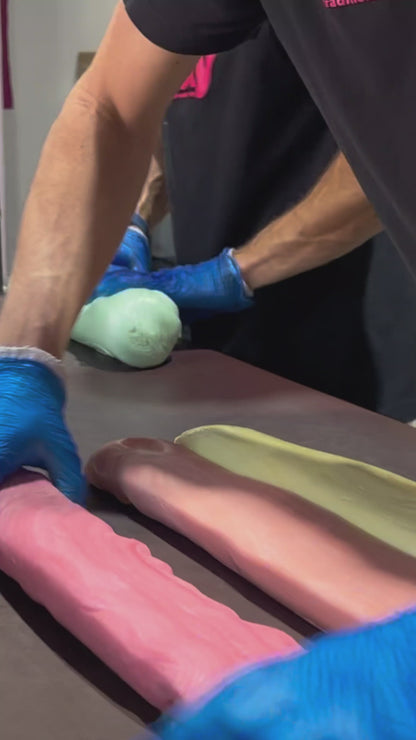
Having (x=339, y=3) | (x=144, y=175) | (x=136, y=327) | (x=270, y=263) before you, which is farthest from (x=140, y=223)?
(x=339, y=3)

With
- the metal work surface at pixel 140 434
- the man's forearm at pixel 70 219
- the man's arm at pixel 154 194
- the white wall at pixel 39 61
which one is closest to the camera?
the metal work surface at pixel 140 434

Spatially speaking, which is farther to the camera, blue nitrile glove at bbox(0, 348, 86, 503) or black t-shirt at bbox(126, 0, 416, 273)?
blue nitrile glove at bbox(0, 348, 86, 503)

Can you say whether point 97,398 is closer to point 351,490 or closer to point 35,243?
point 35,243

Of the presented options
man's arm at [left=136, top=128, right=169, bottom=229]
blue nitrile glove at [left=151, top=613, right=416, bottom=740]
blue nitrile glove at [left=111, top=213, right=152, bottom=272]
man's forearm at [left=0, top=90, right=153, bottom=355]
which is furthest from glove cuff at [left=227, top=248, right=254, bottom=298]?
blue nitrile glove at [left=151, top=613, right=416, bottom=740]

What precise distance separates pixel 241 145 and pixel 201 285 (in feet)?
0.96

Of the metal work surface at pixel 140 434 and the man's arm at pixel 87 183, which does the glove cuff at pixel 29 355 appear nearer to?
the man's arm at pixel 87 183

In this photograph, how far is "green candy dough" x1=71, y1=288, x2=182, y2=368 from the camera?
4.74 ft

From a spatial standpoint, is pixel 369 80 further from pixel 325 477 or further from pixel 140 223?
pixel 140 223

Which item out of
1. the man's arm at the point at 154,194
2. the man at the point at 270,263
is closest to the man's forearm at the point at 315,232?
the man at the point at 270,263

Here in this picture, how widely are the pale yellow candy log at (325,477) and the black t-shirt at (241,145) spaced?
74cm

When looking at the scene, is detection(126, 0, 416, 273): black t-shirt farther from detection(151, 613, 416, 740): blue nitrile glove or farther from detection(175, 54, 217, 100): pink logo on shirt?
detection(175, 54, 217, 100): pink logo on shirt

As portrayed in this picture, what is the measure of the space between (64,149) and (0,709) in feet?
2.23

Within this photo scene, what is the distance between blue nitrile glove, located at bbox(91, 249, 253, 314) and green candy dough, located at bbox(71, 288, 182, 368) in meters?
0.08

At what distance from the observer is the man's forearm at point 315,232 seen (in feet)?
4.97
